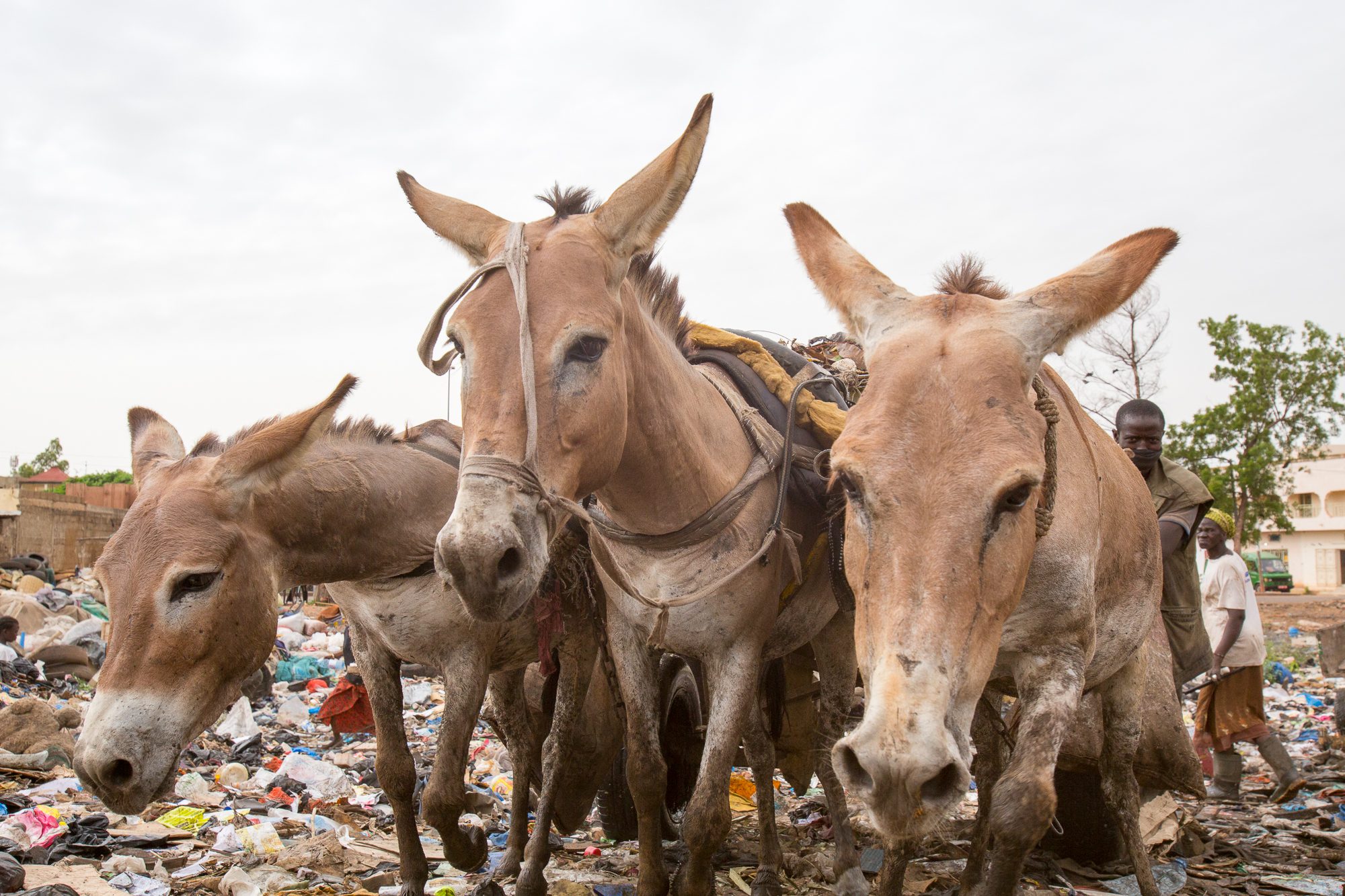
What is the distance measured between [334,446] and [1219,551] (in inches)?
304

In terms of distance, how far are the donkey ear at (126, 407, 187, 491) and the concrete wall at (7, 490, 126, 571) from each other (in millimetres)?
21859

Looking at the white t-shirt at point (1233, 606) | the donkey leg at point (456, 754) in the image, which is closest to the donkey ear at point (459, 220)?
the donkey leg at point (456, 754)

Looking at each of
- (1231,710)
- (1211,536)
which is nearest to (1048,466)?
(1231,710)

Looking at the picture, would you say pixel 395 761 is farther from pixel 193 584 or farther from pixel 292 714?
pixel 292 714

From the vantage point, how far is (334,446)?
4180 mm

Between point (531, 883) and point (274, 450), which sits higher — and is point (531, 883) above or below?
below

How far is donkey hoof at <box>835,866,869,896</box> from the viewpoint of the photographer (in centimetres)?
447

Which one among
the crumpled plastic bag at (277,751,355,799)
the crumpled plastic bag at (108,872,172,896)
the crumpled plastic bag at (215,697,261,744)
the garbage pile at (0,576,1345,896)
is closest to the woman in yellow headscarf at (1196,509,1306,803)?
the garbage pile at (0,576,1345,896)

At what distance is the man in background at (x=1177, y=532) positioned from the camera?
494cm

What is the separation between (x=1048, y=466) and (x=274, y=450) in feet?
9.26

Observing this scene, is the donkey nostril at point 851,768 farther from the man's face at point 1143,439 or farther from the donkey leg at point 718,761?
the man's face at point 1143,439

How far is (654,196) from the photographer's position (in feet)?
11.1

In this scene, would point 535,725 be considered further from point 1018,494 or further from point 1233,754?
point 1233,754

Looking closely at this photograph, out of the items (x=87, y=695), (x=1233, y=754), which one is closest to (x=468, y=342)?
(x=1233, y=754)
